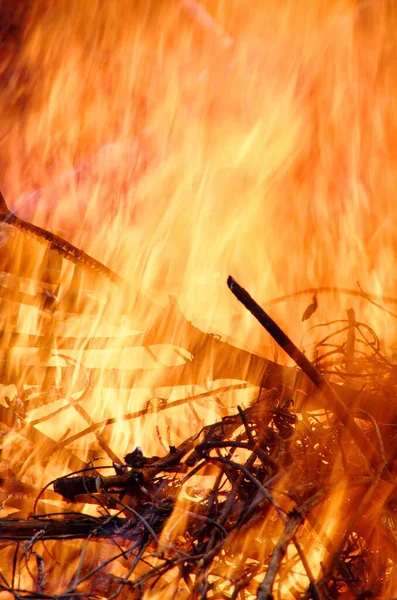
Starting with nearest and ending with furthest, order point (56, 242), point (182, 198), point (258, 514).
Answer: point (258, 514)
point (56, 242)
point (182, 198)

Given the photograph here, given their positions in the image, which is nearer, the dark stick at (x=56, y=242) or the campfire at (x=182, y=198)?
the dark stick at (x=56, y=242)

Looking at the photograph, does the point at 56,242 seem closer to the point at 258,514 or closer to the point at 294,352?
the point at 294,352

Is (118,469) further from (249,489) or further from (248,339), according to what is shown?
(248,339)

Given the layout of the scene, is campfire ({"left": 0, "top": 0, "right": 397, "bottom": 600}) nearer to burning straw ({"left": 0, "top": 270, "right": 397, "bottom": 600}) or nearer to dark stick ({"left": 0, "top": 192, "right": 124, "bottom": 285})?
dark stick ({"left": 0, "top": 192, "right": 124, "bottom": 285})

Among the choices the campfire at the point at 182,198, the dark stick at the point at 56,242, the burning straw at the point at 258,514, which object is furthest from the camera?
the campfire at the point at 182,198

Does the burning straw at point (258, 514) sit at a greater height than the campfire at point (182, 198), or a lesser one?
lesser

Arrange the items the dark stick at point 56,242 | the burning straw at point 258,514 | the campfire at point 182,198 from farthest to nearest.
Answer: the campfire at point 182,198 < the dark stick at point 56,242 < the burning straw at point 258,514

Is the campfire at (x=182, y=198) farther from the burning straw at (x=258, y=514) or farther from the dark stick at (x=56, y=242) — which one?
the burning straw at (x=258, y=514)

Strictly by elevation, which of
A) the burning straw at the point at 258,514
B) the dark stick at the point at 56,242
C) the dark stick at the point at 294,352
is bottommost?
the burning straw at the point at 258,514

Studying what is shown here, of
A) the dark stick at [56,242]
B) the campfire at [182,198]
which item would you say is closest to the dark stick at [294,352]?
the campfire at [182,198]

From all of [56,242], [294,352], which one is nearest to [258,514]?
[294,352]

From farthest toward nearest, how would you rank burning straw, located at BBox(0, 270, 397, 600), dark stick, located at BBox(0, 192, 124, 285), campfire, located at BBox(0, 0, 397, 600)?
campfire, located at BBox(0, 0, 397, 600) → dark stick, located at BBox(0, 192, 124, 285) → burning straw, located at BBox(0, 270, 397, 600)

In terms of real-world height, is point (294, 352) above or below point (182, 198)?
below

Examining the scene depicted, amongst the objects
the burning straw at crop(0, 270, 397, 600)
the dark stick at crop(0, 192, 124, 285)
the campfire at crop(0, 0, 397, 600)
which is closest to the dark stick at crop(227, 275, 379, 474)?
the burning straw at crop(0, 270, 397, 600)
